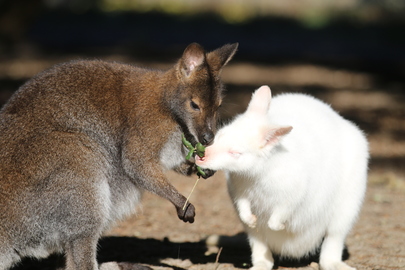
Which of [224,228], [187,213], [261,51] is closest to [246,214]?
[187,213]

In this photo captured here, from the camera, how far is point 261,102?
4129 millimetres

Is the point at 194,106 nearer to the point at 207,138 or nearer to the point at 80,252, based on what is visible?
the point at 207,138

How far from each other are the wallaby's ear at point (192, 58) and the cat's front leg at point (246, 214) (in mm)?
947

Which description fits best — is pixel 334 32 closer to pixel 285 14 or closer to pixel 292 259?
pixel 285 14

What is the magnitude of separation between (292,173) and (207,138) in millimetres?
570

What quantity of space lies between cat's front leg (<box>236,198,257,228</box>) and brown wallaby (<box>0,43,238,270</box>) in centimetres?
32

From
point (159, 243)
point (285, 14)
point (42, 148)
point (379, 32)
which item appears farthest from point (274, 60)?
point (42, 148)

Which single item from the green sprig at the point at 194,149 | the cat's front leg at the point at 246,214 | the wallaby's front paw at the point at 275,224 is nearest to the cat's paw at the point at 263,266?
the cat's front leg at the point at 246,214

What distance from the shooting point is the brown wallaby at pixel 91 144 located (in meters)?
4.01

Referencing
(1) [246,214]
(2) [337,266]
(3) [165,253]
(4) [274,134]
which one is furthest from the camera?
(3) [165,253]

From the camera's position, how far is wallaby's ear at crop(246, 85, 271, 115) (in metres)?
4.11

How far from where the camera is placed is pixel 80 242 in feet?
13.3

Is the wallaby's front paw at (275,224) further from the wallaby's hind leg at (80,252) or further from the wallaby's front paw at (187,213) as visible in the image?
the wallaby's hind leg at (80,252)

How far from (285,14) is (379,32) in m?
6.30
